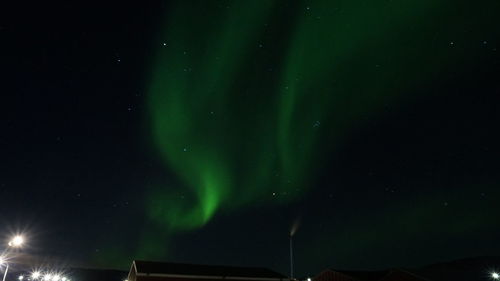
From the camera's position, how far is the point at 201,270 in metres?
48.3

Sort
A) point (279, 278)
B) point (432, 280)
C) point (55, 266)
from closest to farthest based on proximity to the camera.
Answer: point (432, 280)
point (279, 278)
point (55, 266)

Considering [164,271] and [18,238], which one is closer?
[18,238]

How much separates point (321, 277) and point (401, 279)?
13.2 metres

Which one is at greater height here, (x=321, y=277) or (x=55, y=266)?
(x=55, y=266)

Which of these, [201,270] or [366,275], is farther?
[366,275]

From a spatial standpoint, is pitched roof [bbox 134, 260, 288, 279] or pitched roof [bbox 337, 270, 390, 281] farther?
pitched roof [bbox 337, 270, 390, 281]

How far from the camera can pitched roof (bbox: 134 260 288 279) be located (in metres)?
44.0

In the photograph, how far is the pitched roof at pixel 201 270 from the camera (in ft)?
144

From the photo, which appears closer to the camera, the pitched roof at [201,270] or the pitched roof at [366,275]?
the pitched roof at [201,270]

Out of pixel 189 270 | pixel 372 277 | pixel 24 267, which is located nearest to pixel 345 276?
→ pixel 372 277

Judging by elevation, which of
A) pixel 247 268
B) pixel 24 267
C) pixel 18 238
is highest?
pixel 24 267

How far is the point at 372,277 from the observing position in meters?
51.9

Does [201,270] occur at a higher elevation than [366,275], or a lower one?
lower

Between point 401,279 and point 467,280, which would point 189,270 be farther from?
point 467,280
